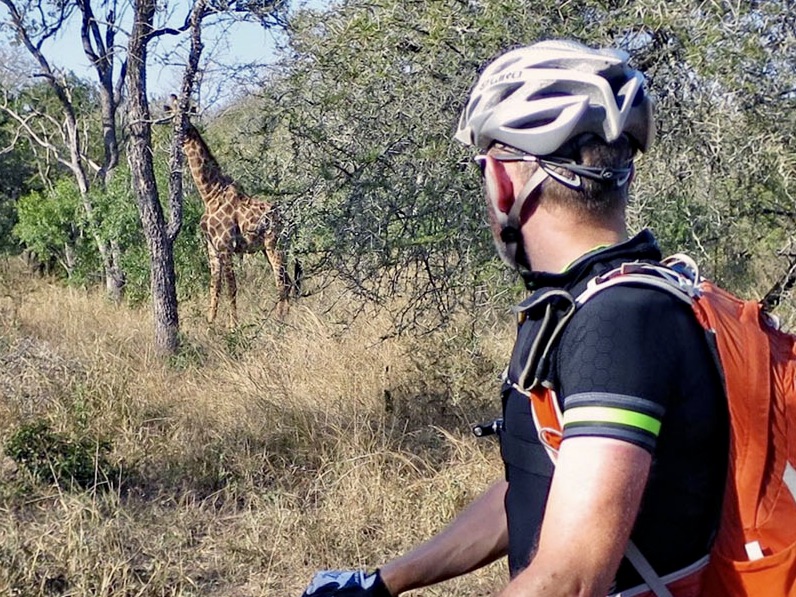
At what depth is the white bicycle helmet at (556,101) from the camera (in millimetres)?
1436

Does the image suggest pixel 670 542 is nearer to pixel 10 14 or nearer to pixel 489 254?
pixel 489 254

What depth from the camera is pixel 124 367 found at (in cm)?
680

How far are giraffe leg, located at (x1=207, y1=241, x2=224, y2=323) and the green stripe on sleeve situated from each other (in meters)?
8.46

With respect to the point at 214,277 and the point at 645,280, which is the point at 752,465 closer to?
the point at 645,280

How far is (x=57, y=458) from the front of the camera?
16.5 ft

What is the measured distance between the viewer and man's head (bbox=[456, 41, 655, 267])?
143cm

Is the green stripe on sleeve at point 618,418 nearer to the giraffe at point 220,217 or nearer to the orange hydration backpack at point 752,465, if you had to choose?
the orange hydration backpack at point 752,465

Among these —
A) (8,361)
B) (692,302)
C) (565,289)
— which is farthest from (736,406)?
(8,361)

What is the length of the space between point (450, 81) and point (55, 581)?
261 centimetres

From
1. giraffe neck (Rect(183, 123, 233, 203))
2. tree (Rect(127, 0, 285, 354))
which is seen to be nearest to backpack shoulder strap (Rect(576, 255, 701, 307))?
tree (Rect(127, 0, 285, 354))

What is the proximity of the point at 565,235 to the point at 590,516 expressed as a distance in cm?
42

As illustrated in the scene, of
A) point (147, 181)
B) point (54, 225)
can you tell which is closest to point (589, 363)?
point (147, 181)

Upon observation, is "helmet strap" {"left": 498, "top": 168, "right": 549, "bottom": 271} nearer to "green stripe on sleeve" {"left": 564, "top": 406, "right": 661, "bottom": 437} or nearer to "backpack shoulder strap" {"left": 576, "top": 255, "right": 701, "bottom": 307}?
"backpack shoulder strap" {"left": 576, "top": 255, "right": 701, "bottom": 307}

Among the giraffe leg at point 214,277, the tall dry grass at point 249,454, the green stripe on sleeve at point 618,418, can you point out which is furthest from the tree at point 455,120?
Answer: the giraffe leg at point 214,277
